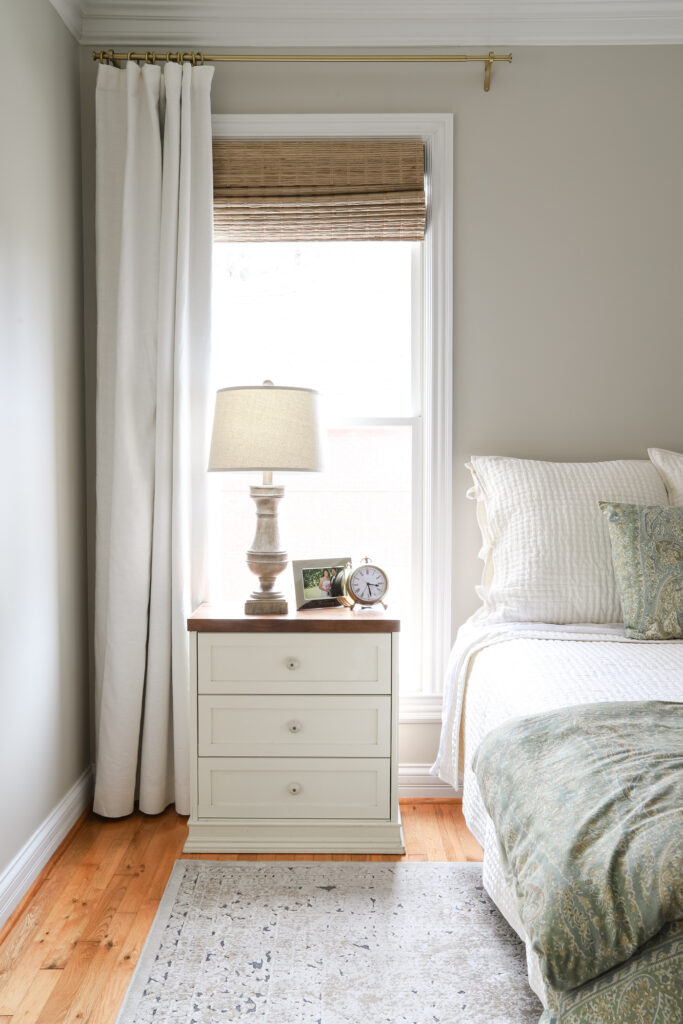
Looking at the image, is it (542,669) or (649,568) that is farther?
(649,568)

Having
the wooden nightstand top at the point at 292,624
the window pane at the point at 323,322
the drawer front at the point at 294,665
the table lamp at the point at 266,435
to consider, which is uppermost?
the window pane at the point at 323,322

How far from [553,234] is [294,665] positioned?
1.70m

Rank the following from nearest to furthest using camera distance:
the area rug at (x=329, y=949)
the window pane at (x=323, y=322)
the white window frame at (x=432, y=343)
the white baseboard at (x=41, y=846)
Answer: the area rug at (x=329, y=949), the white baseboard at (x=41, y=846), the white window frame at (x=432, y=343), the window pane at (x=323, y=322)

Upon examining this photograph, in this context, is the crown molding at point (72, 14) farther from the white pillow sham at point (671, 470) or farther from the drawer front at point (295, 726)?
the white pillow sham at point (671, 470)

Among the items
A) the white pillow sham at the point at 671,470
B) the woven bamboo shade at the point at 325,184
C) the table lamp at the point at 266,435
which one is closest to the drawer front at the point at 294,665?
the table lamp at the point at 266,435

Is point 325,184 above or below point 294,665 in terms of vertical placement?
above

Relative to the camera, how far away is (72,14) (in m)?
2.45

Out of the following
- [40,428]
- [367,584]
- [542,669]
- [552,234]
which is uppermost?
[552,234]

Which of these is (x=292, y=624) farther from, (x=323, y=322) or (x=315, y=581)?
(x=323, y=322)

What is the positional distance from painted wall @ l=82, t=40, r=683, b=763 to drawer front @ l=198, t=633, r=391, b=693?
1.82 ft

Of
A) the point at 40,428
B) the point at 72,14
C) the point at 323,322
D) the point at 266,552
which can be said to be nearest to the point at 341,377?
the point at 323,322

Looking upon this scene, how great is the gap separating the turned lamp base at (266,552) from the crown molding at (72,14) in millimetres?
1628

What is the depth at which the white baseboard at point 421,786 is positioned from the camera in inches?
104

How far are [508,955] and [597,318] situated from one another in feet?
6.47
